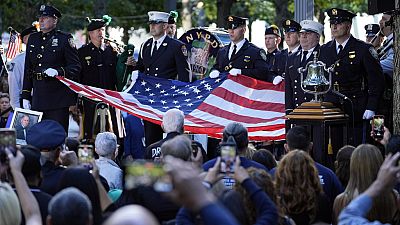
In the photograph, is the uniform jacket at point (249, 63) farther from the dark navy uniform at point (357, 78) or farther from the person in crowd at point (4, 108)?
the person in crowd at point (4, 108)

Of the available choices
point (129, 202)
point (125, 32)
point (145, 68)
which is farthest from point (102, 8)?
point (129, 202)

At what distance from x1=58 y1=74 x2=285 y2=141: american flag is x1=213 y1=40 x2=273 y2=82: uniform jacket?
0.96 feet

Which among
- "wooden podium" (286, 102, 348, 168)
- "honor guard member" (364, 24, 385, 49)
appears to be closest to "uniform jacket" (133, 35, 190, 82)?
"honor guard member" (364, 24, 385, 49)

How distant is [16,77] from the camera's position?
14602 millimetres

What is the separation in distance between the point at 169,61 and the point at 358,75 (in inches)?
130

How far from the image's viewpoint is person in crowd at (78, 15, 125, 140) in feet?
49.5

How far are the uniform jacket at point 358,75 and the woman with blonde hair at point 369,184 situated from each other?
431 centimetres

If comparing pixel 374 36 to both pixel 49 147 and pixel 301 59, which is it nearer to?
pixel 301 59

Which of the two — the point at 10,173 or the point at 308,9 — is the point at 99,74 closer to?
the point at 308,9

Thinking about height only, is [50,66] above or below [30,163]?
above

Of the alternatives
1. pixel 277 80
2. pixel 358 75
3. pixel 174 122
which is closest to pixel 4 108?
pixel 277 80

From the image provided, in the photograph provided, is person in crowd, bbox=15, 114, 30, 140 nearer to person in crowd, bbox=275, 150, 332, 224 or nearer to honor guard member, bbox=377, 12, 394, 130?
honor guard member, bbox=377, 12, 394, 130

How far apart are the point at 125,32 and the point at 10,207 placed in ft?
85.0

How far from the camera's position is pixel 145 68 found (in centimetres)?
1463
